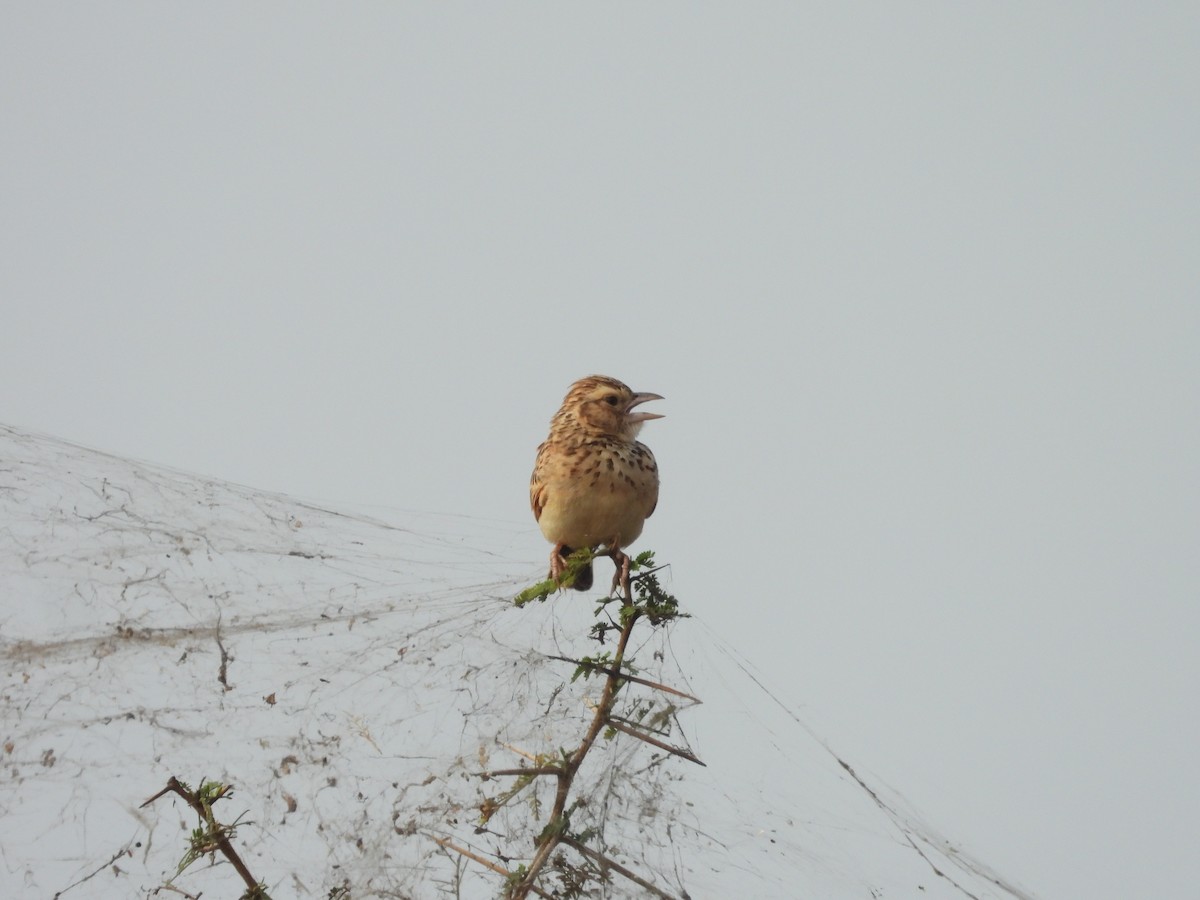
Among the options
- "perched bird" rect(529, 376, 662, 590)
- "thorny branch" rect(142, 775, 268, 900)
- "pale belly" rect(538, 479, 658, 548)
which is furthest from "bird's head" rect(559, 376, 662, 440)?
"thorny branch" rect(142, 775, 268, 900)

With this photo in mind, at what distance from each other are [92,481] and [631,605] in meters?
1.82

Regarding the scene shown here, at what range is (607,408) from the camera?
6551 millimetres

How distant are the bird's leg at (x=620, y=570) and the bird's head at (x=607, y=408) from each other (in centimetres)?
78

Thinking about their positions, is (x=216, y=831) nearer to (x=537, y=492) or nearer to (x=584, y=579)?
(x=584, y=579)

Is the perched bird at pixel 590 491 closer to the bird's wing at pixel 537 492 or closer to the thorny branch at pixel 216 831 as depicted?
the bird's wing at pixel 537 492

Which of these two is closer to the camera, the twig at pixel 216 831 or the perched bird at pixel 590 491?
the twig at pixel 216 831

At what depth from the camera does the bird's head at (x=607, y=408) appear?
257 inches

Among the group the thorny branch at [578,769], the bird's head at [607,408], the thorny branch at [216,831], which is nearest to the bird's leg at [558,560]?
the bird's head at [607,408]

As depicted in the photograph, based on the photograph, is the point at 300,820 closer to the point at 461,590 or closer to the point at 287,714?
the point at 287,714

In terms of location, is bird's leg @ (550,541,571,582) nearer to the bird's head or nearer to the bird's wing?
the bird's wing

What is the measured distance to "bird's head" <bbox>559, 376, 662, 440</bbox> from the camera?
6516mm

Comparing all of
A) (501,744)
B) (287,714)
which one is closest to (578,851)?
(501,744)

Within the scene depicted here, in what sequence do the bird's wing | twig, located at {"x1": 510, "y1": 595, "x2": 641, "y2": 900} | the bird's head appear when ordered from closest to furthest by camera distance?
twig, located at {"x1": 510, "y1": 595, "x2": 641, "y2": 900} → the bird's wing → the bird's head

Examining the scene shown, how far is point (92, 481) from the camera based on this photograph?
418 centimetres
